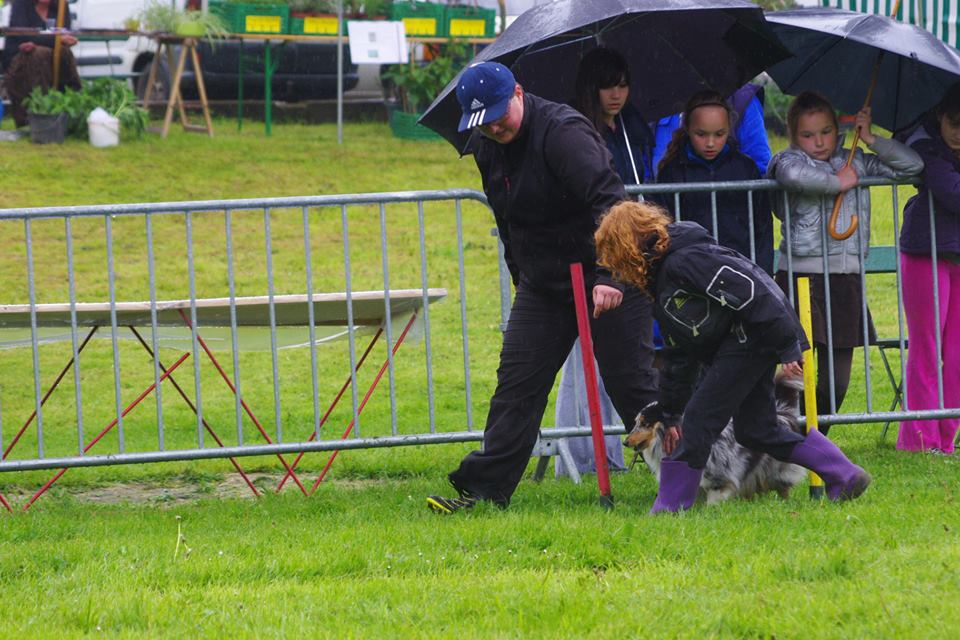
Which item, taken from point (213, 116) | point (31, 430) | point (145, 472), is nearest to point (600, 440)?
point (145, 472)

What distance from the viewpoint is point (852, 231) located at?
22.5ft

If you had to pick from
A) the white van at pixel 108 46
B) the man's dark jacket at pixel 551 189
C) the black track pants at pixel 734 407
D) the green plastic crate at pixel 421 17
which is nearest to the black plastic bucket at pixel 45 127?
the white van at pixel 108 46

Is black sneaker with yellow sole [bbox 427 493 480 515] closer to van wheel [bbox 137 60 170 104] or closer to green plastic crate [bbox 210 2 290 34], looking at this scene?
green plastic crate [bbox 210 2 290 34]

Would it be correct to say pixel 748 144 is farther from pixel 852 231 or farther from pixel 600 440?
pixel 600 440

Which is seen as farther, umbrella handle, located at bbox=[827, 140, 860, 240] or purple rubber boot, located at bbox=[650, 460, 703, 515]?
umbrella handle, located at bbox=[827, 140, 860, 240]

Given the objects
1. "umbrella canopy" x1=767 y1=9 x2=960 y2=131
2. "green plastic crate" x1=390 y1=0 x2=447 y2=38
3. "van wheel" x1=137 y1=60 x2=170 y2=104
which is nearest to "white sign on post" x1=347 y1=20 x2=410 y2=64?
"green plastic crate" x1=390 y1=0 x2=447 y2=38

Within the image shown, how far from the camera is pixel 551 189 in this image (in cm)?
572

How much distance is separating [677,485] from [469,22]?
1384 centimetres

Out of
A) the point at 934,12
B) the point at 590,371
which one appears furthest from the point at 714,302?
the point at 934,12

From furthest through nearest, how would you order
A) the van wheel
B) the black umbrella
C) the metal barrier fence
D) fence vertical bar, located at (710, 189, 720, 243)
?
the van wheel
the black umbrella
fence vertical bar, located at (710, 189, 720, 243)
the metal barrier fence

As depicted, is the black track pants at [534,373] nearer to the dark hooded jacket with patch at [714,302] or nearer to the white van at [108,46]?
the dark hooded jacket with patch at [714,302]

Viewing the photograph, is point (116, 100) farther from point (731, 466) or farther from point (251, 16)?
point (731, 466)

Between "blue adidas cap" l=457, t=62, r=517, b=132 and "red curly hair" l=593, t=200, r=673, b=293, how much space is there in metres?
0.60

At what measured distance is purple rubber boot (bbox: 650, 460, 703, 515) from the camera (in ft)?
18.6
